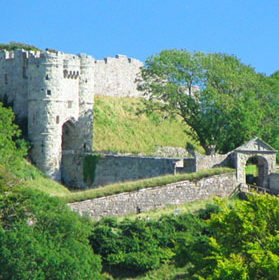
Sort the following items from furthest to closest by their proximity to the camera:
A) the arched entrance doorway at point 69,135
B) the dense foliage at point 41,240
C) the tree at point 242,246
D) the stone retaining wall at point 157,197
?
the arched entrance doorway at point 69,135 → the stone retaining wall at point 157,197 → the dense foliage at point 41,240 → the tree at point 242,246

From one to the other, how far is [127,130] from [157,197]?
24.1 meters

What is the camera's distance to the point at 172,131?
2463 inches

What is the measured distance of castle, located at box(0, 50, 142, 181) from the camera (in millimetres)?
48125

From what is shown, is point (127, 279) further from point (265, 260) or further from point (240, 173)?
point (240, 173)

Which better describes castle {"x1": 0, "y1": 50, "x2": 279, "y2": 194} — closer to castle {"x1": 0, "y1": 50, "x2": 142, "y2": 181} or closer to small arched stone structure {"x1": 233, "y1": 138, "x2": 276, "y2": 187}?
castle {"x1": 0, "y1": 50, "x2": 142, "y2": 181}

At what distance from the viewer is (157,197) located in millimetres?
34656

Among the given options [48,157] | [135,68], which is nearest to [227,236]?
[48,157]

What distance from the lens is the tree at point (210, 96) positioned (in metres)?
46.6

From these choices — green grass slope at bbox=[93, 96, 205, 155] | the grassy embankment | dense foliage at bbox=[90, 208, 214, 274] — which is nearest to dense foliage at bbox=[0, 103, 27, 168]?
the grassy embankment

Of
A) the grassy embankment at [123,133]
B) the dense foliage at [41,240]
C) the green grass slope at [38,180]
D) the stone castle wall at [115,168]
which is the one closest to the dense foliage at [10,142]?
the green grass slope at [38,180]

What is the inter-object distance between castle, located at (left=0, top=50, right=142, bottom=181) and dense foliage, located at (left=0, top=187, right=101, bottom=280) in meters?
19.1

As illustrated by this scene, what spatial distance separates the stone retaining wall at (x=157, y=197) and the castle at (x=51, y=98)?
1480 centimetres

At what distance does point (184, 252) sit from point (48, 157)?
2379cm

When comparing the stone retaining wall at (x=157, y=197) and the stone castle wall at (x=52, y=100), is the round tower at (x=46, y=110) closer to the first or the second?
the stone castle wall at (x=52, y=100)
